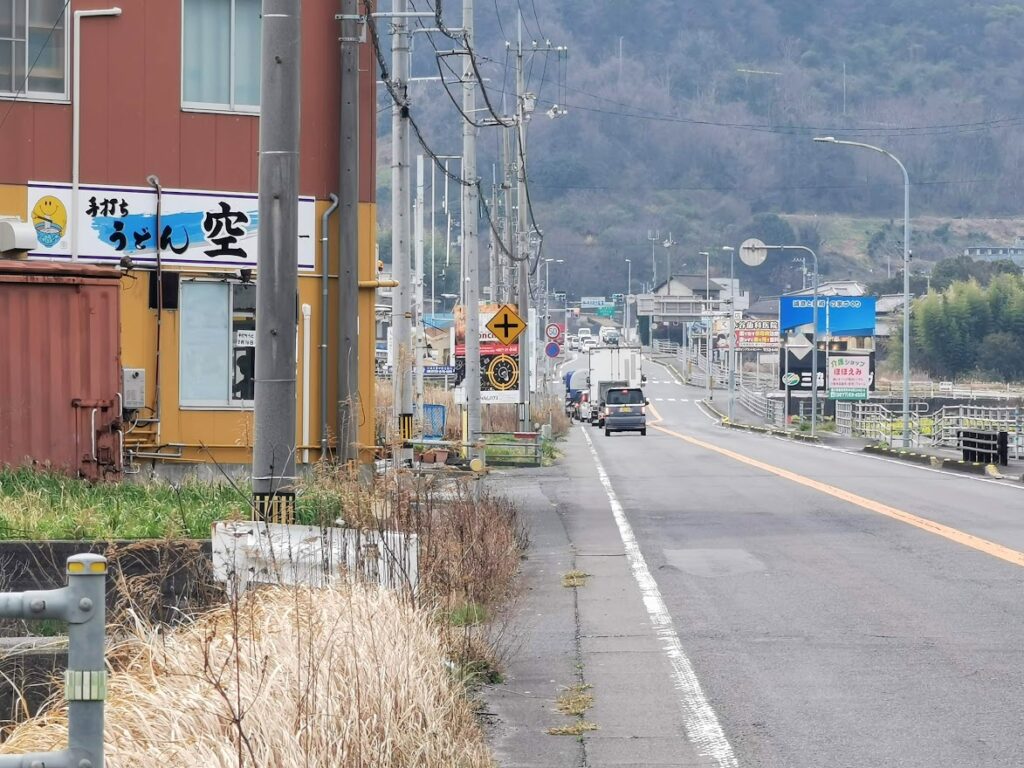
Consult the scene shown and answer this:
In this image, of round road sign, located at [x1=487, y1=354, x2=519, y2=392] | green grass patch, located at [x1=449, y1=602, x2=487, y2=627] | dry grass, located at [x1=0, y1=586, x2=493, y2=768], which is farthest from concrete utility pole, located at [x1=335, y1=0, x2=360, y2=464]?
round road sign, located at [x1=487, y1=354, x2=519, y2=392]

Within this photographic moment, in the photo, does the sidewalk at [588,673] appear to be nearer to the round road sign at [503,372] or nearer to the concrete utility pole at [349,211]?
the concrete utility pole at [349,211]

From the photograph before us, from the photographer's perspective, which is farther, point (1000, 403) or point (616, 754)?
point (1000, 403)

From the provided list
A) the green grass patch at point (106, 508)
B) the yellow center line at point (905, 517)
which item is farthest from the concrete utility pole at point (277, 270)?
the yellow center line at point (905, 517)

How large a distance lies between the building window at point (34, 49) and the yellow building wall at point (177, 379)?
4.30ft

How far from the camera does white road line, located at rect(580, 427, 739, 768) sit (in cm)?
803

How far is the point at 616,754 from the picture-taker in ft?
26.2

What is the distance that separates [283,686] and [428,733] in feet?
2.42

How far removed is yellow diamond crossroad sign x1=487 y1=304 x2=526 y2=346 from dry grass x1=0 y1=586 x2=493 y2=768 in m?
24.3

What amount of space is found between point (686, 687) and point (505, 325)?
23308 mm

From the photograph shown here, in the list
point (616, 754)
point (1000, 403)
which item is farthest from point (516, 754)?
point (1000, 403)

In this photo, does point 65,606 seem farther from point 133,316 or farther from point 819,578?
point 133,316

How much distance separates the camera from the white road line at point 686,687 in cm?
803

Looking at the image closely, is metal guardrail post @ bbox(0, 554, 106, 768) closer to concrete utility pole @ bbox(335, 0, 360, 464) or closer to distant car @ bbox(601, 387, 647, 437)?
concrete utility pole @ bbox(335, 0, 360, 464)

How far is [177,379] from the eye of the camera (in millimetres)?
19531
